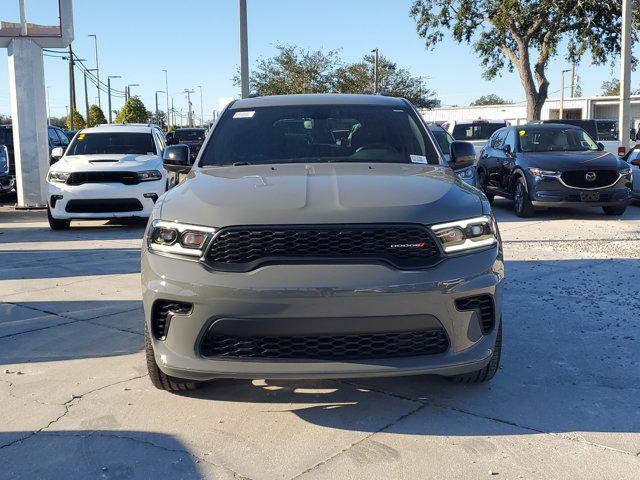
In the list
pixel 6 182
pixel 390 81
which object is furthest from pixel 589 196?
pixel 390 81

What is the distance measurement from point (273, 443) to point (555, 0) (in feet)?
86.7

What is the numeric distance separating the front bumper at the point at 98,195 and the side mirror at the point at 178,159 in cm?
561

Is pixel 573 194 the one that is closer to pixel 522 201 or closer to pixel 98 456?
pixel 522 201

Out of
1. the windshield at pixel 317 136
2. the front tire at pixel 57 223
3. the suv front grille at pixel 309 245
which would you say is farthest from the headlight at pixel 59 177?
the suv front grille at pixel 309 245

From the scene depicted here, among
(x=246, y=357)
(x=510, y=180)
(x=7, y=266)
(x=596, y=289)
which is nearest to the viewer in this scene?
(x=246, y=357)

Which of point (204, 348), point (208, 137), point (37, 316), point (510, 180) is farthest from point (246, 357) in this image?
point (510, 180)

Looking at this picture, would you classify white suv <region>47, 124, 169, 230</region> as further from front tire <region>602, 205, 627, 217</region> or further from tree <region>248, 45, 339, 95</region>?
tree <region>248, 45, 339, 95</region>

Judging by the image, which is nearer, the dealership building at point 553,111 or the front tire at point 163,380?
the front tire at point 163,380

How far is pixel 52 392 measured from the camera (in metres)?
3.99

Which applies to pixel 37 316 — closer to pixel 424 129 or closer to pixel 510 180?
pixel 424 129

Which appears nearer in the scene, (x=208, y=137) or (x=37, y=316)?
(x=208, y=137)

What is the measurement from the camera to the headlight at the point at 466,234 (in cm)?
333

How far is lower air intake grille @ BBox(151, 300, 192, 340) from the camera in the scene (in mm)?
3262

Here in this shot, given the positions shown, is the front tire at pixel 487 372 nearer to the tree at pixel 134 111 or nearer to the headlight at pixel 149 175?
the headlight at pixel 149 175
